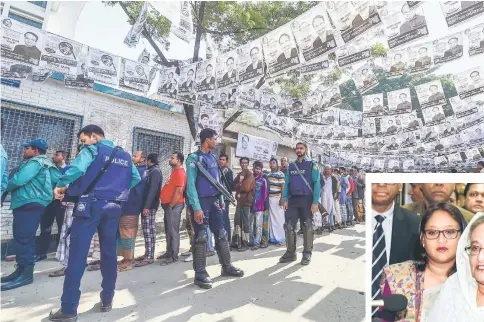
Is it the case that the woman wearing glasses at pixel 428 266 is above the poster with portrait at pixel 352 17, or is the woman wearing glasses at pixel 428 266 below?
below

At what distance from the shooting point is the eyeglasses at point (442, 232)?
1.18m

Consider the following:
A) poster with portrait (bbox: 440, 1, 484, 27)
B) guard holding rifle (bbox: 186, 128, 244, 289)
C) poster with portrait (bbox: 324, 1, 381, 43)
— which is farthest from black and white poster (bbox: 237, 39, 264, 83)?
poster with portrait (bbox: 440, 1, 484, 27)

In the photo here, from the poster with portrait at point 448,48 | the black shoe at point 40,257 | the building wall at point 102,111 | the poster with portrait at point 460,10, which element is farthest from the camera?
the building wall at point 102,111

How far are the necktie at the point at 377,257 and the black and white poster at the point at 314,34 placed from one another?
11.6 feet

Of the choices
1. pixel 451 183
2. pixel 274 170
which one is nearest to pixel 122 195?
pixel 451 183

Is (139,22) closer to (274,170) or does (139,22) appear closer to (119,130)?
(119,130)

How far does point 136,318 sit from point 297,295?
172 cm

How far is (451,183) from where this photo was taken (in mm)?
1230

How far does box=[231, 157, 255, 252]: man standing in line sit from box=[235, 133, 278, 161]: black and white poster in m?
3.41

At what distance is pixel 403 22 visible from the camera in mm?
4129

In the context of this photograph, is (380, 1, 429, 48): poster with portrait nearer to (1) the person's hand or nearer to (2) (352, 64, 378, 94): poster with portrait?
(2) (352, 64, 378, 94): poster with portrait

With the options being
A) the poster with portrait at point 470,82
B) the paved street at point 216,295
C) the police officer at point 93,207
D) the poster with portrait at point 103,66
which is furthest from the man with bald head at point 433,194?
the poster with portrait at point 470,82

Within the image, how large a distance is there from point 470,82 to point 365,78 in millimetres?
2312

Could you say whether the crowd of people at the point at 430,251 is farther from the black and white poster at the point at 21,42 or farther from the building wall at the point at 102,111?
the building wall at the point at 102,111
